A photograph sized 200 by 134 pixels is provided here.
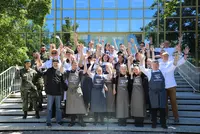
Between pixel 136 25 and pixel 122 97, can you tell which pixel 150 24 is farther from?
pixel 122 97

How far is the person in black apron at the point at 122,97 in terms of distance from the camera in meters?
7.92

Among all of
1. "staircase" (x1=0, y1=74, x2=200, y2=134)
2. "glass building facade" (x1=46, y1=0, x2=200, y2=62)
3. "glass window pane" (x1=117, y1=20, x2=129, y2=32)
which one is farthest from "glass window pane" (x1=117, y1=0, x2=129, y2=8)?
"staircase" (x1=0, y1=74, x2=200, y2=134)

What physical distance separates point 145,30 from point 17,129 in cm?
1588

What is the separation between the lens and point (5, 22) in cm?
1078

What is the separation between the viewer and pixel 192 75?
12.3 m

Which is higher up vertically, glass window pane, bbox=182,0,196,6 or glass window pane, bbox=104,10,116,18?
glass window pane, bbox=182,0,196,6

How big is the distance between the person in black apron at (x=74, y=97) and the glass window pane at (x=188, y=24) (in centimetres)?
1585

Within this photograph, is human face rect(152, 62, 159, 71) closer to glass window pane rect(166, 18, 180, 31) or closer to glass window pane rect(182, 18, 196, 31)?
glass window pane rect(166, 18, 180, 31)

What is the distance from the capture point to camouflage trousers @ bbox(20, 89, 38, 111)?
27.6 feet

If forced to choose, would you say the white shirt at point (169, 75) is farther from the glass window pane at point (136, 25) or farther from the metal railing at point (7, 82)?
the glass window pane at point (136, 25)

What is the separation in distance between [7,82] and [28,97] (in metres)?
2.55

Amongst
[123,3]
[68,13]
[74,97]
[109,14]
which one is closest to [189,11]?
[123,3]

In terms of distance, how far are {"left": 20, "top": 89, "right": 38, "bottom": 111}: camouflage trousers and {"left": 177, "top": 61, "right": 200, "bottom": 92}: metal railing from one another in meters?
6.36

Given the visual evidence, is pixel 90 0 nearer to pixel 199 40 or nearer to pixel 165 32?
pixel 165 32
